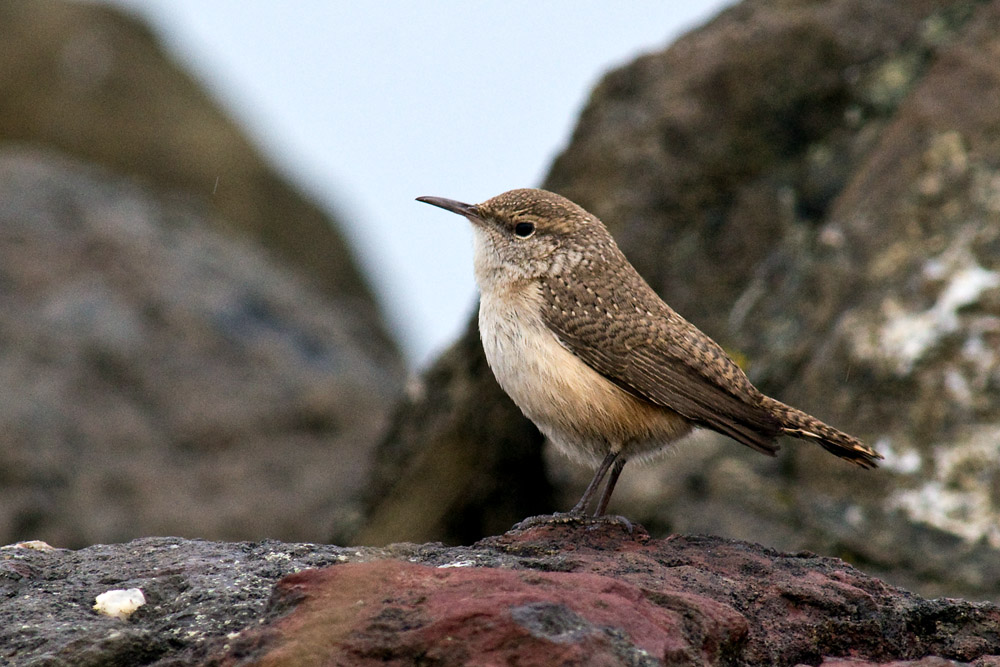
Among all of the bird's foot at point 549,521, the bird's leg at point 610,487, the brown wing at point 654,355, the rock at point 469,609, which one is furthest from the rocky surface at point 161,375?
the rock at point 469,609

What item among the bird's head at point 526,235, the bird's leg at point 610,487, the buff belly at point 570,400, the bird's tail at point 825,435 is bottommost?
the bird's leg at point 610,487

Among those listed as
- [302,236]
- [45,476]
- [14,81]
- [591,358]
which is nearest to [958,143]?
[591,358]

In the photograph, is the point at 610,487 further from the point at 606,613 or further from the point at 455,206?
the point at 606,613

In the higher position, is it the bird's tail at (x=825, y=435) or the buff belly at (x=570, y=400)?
the bird's tail at (x=825, y=435)

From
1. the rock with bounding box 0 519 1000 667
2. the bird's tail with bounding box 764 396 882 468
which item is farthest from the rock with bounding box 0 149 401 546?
the rock with bounding box 0 519 1000 667

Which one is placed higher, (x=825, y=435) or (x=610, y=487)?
(x=825, y=435)

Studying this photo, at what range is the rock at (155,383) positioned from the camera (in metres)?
8.67

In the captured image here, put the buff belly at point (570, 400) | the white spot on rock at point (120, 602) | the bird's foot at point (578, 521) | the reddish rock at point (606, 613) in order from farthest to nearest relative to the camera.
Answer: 1. the buff belly at point (570, 400)
2. the bird's foot at point (578, 521)
3. the white spot on rock at point (120, 602)
4. the reddish rock at point (606, 613)

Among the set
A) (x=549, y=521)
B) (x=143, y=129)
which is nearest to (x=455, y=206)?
(x=549, y=521)

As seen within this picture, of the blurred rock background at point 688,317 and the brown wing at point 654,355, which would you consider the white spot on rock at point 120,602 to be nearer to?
the brown wing at point 654,355

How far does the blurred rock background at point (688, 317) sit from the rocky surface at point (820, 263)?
2cm

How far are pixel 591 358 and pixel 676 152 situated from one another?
323cm

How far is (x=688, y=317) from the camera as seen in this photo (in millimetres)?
7816

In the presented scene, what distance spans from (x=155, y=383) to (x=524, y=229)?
15.5 ft
